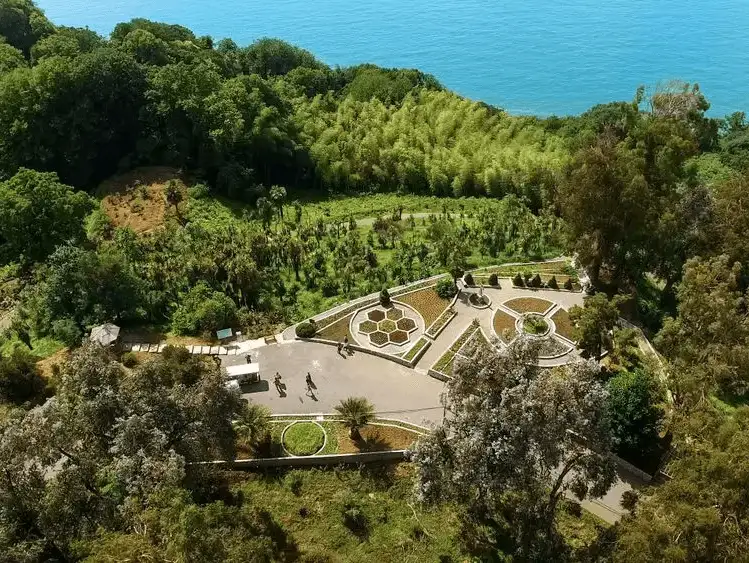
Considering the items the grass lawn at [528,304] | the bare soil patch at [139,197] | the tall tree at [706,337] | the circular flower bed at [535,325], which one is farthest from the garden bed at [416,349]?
the bare soil patch at [139,197]

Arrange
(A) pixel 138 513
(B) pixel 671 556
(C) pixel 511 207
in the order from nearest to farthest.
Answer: (B) pixel 671 556, (A) pixel 138 513, (C) pixel 511 207

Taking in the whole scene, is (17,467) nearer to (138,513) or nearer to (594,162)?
(138,513)

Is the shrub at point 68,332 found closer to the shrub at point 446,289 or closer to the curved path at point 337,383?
the curved path at point 337,383

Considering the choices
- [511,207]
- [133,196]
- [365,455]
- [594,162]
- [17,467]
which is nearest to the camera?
[17,467]

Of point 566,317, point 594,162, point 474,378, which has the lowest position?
point 566,317

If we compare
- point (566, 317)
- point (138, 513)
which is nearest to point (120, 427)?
point (138, 513)

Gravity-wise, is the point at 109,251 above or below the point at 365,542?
above

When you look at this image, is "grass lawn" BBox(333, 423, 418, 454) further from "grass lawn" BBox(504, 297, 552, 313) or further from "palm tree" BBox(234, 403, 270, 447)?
"grass lawn" BBox(504, 297, 552, 313)
